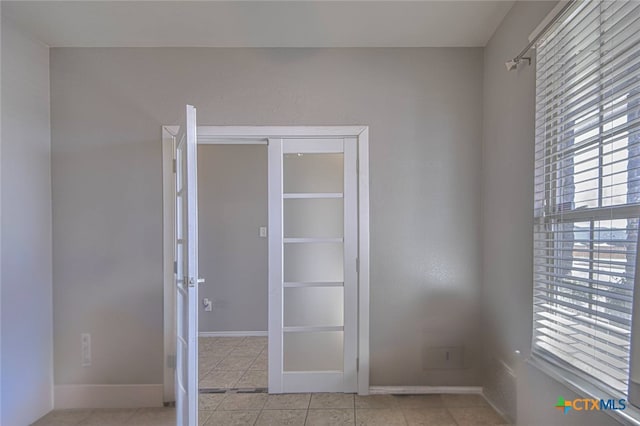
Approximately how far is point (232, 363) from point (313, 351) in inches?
38.0

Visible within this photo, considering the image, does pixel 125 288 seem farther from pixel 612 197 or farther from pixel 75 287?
pixel 612 197

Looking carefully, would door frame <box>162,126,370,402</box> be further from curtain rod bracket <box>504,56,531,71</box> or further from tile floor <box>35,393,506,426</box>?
curtain rod bracket <box>504,56,531,71</box>

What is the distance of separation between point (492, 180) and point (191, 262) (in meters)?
1.93

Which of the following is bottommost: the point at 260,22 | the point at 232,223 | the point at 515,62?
the point at 232,223

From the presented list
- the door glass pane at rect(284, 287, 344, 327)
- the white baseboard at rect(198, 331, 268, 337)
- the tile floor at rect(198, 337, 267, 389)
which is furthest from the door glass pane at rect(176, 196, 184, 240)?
the white baseboard at rect(198, 331, 268, 337)

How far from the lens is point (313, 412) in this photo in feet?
7.36

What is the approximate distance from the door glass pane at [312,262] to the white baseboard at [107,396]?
122 cm

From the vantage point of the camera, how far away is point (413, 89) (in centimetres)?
246

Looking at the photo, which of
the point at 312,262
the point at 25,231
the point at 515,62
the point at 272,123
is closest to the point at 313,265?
the point at 312,262

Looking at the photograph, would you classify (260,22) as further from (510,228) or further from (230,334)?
(230,334)

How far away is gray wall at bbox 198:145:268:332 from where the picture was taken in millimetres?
3904

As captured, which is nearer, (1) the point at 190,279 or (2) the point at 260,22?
(1) the point at 190,279

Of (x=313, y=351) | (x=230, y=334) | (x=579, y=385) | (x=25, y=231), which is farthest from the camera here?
(x=230, y=334)

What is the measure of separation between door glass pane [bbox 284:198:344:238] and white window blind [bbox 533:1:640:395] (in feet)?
4.06
